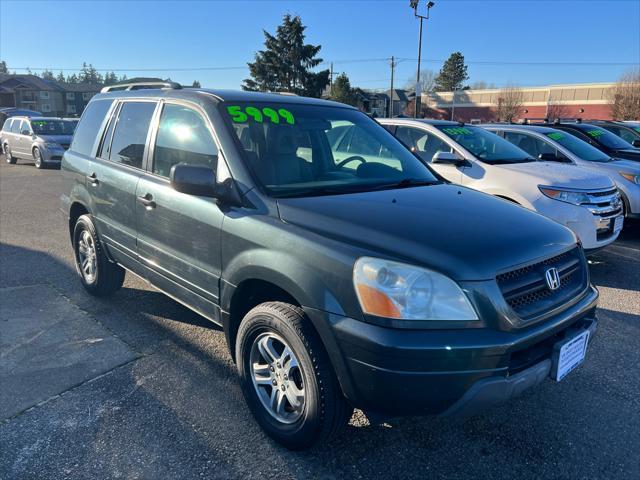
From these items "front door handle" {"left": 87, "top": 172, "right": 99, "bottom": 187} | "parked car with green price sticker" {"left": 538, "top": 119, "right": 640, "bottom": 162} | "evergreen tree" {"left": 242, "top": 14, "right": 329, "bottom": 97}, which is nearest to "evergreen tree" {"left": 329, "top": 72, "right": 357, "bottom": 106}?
"evergreen tree" {"left": 242, "top": 14, "right": 329, "bottom": 97}

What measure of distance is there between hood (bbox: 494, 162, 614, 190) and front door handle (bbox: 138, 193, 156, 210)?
4.31 meters

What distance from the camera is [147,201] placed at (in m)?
3.54

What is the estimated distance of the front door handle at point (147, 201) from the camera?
350 centimetres

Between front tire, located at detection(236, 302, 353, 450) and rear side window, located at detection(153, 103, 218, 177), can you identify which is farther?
rear side window, located at detection(153, 103, 218, 177)

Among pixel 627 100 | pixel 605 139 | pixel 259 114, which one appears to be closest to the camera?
pixel 259 114

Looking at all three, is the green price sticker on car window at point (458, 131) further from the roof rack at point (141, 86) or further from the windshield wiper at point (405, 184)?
the roof rack at point (141, 86)

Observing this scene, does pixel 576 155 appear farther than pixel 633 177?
Yes

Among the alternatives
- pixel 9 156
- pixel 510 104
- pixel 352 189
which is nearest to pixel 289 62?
pixel 510 104

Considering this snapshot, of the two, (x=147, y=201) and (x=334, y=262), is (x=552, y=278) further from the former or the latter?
(x=147, y=201)

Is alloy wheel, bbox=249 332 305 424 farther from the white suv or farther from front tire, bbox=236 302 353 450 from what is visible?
the white suv

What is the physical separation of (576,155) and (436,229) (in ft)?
21.3

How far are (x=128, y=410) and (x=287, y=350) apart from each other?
118 centimetres

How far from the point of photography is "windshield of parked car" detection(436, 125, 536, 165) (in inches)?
252

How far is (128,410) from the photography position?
117 inches
